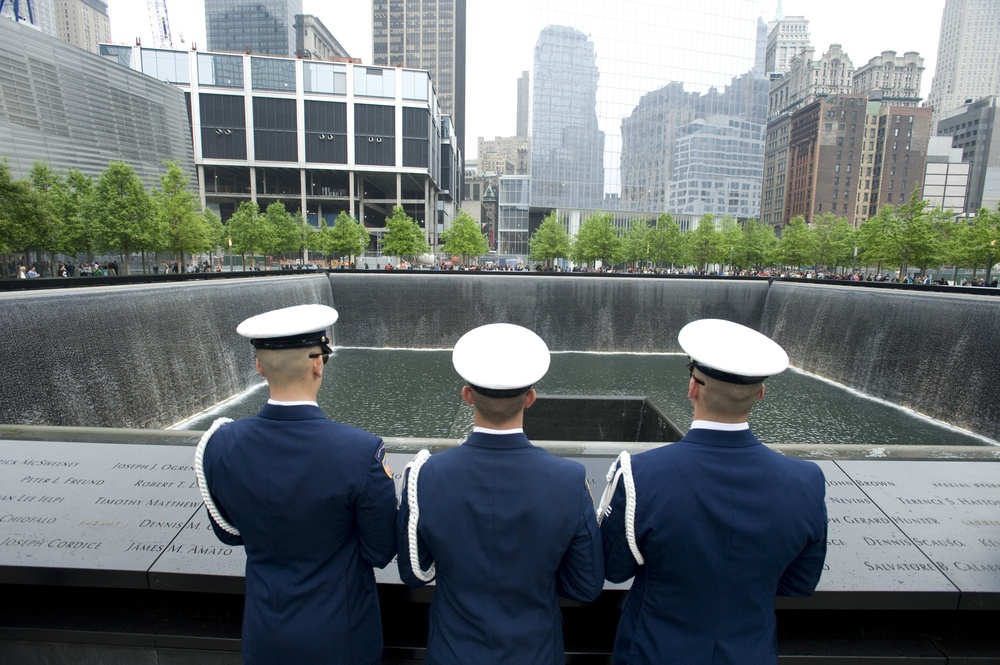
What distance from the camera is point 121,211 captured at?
2120cm

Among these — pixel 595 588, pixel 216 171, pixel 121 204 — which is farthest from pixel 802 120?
pixel 595 588

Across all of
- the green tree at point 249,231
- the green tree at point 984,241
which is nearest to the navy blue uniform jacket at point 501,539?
the green tree at point 984,241

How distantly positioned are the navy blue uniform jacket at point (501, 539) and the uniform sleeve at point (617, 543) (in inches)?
2.6

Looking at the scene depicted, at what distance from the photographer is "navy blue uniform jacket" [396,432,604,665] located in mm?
1499

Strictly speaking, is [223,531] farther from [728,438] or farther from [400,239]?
[400,239]

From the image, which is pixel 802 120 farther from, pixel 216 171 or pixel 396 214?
pixel 216 171

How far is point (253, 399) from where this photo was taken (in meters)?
12.7

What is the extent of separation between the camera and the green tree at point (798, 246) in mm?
40125

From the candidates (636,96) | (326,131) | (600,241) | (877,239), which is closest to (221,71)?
(326,131)

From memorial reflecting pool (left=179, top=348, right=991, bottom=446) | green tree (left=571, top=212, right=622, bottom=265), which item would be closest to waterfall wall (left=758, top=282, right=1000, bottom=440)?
memorial reflecting pool (left=179, top=348, right=991, bottom=446)

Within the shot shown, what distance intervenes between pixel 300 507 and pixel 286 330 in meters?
0.53

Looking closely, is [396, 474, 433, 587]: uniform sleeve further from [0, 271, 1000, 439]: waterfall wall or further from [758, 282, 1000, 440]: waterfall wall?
[758, 282, 1000, 440]: waterfall wall

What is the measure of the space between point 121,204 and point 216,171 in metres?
34.4

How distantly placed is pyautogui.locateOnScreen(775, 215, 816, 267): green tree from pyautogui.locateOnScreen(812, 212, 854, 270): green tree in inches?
18.7
